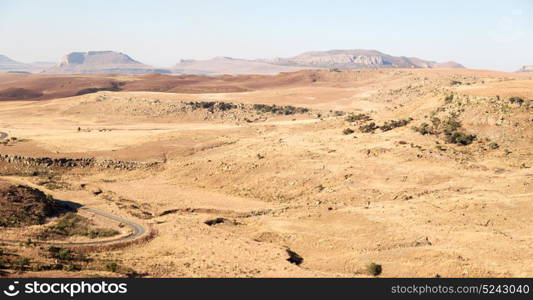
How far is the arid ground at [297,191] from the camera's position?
2938 cm

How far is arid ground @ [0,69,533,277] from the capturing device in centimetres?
2938

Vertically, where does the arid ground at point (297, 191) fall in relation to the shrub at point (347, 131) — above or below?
below

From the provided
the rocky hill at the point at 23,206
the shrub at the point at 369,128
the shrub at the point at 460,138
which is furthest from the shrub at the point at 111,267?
the shrub at the point at 369,128

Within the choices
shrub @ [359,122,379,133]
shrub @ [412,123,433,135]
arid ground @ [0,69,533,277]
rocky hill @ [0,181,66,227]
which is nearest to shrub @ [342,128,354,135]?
shrub @ [359,122,379,133]

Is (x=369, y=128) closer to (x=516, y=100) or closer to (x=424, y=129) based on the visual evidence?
(x=424, y=129)

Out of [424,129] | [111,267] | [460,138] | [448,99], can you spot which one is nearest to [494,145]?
[460,138]

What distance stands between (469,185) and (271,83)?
122076 mm

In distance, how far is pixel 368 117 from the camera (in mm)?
67938

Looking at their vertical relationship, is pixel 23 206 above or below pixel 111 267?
above

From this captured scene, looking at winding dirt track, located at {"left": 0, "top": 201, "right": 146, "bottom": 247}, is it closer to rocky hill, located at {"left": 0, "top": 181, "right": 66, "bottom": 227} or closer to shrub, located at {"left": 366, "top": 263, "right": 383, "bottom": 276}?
rocky hill, located at {"left": 0, "top": 181, "right": 66, "bottom": 227}

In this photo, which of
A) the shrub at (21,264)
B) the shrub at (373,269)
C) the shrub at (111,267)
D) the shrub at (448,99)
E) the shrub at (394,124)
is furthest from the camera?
the shrub at (448,99)

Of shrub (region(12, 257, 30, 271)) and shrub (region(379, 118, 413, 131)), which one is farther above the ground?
shrub (region(379, 118, 413, 131))

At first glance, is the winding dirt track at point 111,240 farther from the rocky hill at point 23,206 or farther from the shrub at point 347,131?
the shrub at point 347,131

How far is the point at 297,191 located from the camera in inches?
1838
